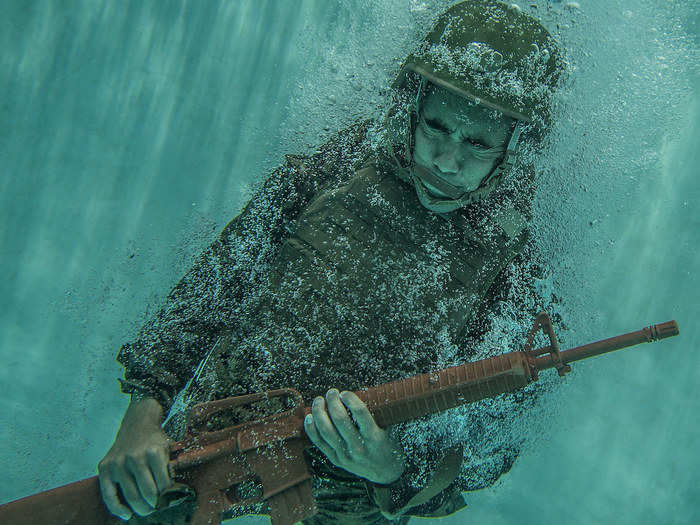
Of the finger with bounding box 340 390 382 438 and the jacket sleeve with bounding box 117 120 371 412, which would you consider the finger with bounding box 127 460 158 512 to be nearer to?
the jacket sleeve with bounding box 117 120 371 412

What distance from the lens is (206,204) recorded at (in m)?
5.30

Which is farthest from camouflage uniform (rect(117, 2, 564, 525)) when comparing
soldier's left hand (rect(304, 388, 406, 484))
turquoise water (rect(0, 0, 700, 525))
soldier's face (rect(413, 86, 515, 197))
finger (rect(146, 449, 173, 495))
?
turquoise water (rect(0, 0, 700, 525))

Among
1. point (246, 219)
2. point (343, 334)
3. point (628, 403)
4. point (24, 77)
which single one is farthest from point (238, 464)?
point (628, 403)

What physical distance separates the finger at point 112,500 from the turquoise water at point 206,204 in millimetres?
3455

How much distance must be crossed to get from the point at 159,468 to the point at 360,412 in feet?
3.06

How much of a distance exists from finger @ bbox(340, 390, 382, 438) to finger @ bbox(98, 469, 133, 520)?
1.10 metres

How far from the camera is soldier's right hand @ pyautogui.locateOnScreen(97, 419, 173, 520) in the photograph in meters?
1.92

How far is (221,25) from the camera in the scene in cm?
500

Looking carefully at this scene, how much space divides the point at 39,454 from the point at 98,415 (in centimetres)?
81

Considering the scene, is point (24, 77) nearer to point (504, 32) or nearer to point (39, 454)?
point (39, 454)

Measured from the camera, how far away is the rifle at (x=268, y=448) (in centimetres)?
179

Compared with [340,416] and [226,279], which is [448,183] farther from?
[226,279]

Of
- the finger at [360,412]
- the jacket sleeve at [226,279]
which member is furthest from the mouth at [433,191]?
the finger at [360,412]

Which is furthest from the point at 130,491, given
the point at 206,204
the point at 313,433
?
the point at 206,204
